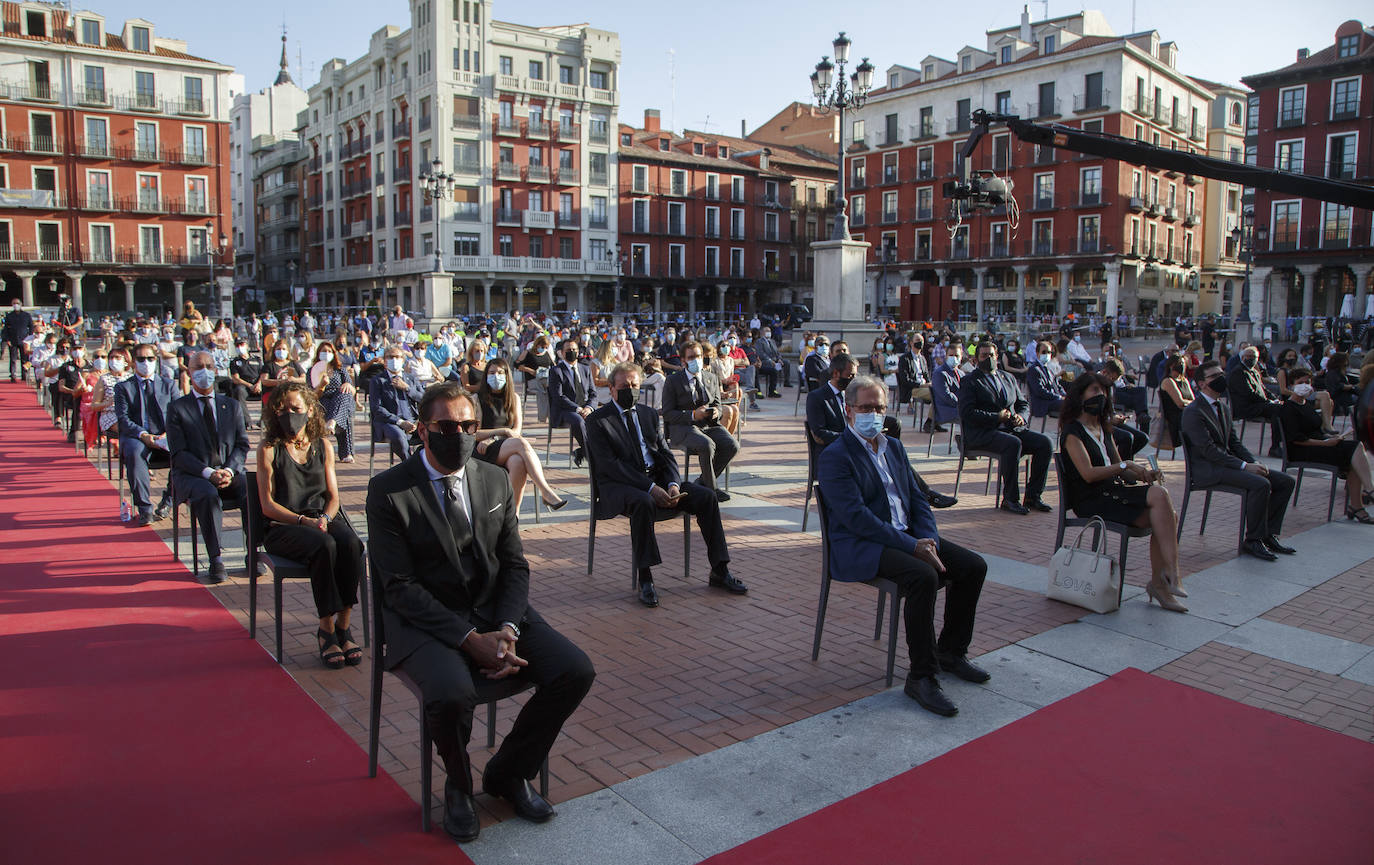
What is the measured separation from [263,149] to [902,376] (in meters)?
69.3

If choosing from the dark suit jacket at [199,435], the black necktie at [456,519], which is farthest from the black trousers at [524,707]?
the dark suit jacket at [199,435]

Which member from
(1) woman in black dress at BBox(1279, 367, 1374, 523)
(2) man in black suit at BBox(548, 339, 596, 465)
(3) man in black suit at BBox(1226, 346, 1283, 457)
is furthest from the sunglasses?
(3) man in black suit at BBox(1226, 346, 1283, 457)

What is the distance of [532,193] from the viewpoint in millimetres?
53125

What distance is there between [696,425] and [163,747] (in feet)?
19.0

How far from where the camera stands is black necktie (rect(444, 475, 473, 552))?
3715 millimetres

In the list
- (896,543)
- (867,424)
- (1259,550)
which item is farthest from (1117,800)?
(1259,550)

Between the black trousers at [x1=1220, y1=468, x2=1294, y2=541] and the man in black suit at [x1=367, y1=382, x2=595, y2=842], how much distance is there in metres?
5.86

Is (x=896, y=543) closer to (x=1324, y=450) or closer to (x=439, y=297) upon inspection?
(x=1324, y=450)

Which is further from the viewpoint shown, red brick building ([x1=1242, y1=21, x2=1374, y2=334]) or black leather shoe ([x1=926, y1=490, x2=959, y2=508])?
red brick building ([x1=1242, y1=21, x2=1374, y2=334])

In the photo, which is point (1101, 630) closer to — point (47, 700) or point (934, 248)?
point (47, 700)

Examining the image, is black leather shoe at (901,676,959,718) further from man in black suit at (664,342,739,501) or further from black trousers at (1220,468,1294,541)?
man in black suit at (664,342,739,501)

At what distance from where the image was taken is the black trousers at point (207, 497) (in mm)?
6340

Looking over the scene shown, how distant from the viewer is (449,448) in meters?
3.73

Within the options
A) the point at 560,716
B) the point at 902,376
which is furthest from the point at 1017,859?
the point at 902,376
